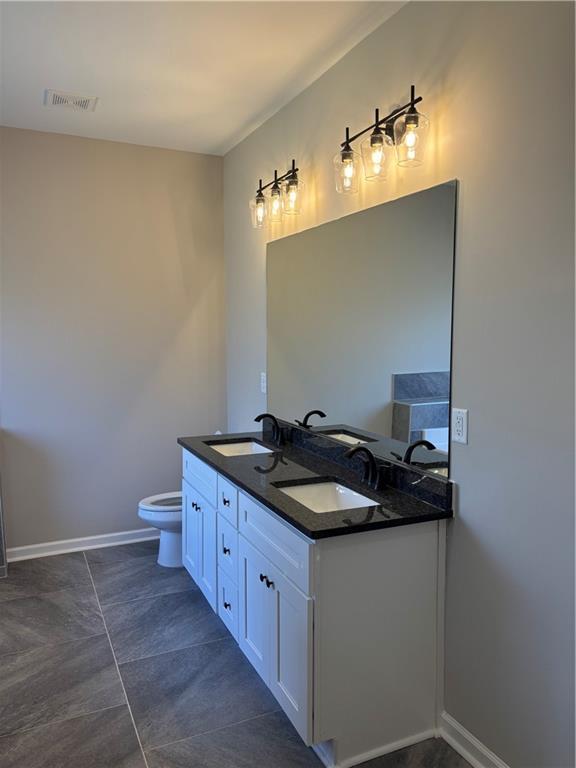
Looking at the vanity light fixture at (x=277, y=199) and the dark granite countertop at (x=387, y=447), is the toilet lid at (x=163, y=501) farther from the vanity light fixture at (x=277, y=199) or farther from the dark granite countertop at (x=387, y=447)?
the vanity light fixture at (x=277, y=199)

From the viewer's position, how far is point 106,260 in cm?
392

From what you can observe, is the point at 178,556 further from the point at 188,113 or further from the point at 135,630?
the point at 188,113

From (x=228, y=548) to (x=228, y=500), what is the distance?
8.9 inches

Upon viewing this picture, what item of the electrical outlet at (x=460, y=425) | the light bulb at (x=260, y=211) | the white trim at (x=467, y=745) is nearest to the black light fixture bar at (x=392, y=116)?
the light bulb at (x=260, y=211)

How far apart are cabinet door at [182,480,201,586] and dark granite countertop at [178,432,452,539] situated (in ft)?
0.93

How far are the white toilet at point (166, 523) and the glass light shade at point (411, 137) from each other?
2.38m

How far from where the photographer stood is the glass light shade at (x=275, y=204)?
3.27 meters

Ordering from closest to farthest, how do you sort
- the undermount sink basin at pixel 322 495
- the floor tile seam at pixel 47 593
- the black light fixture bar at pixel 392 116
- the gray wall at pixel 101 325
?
the black light fixture bar at pixel 392 116
the undermount sink basin at pixel 322 495
the floor tile seam at pixel 47 593
the gray wall at pixel 101 325

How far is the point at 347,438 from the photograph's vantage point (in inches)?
109

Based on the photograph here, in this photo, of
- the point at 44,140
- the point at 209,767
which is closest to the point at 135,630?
the point at 209,767

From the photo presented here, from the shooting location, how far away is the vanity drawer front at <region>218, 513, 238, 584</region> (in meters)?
2.59

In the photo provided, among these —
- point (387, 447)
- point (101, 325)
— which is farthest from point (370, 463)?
point (101, 325)

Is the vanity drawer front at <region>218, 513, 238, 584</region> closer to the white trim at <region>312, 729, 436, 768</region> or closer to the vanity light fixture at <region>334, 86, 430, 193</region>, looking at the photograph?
the white trim at <region>312, 729, 436, 768</region>

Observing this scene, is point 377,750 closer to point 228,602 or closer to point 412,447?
point 228,602
